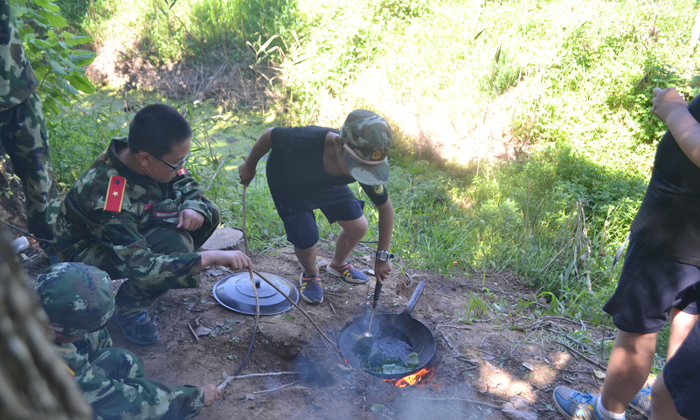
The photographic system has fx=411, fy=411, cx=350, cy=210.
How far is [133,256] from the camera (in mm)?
1998

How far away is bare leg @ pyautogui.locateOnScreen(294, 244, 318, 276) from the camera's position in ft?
9.45

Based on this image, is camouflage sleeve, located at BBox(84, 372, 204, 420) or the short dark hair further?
the short dark hair

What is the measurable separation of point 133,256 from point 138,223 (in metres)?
0.36

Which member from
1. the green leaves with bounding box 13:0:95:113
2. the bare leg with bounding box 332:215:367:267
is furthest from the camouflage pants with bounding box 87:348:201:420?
the green leaves with bounding box 13:0:95:113

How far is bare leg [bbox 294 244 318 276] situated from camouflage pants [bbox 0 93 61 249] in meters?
1.65

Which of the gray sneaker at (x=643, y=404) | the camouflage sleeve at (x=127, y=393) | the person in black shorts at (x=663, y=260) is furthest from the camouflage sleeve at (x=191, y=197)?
the gray sneaker at (x=643, y=404)

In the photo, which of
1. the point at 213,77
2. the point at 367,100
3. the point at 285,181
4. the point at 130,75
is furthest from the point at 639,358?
the point at 130,75

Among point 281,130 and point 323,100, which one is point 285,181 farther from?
point 323,100

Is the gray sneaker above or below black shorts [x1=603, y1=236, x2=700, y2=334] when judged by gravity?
below

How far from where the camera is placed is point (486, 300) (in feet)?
11.0

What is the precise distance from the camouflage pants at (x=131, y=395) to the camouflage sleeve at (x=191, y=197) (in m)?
1.00

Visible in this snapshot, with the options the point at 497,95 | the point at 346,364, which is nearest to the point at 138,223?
the point at 346,364

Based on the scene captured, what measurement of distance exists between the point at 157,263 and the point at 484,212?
10.9ft

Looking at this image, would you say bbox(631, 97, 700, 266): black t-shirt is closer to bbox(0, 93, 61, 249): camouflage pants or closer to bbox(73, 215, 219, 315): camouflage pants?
bbox(73, 215, 219, 315): camouflage pants
